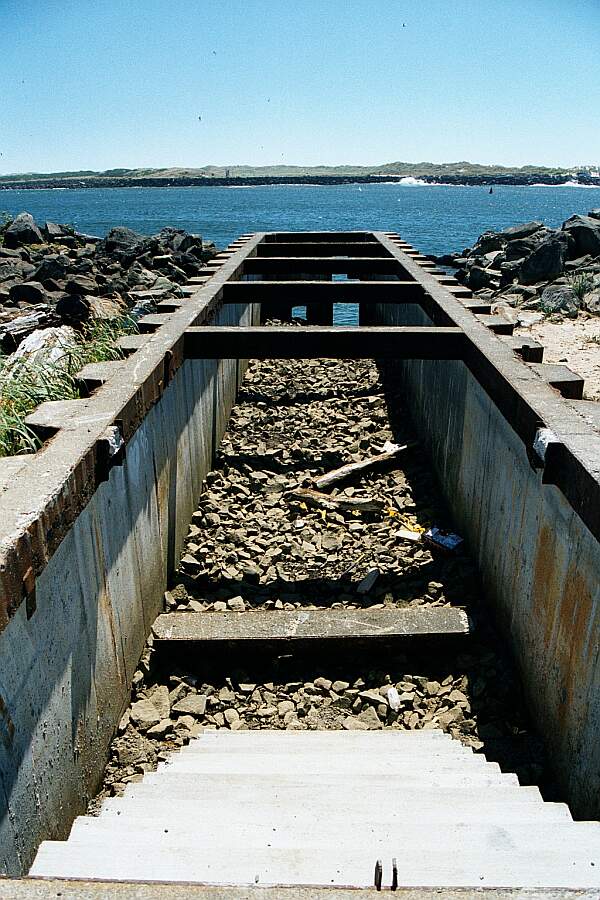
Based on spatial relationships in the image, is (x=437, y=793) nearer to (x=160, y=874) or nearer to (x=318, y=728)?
(x=160, y=874)

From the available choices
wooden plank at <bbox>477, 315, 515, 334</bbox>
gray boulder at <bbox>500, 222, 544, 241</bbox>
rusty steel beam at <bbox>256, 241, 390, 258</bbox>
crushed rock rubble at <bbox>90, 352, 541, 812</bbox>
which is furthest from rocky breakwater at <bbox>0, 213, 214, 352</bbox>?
gray boulder at <bbox>500, 222, 544, 241</bbox>

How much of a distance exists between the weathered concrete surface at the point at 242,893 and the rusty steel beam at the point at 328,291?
6.79 meters

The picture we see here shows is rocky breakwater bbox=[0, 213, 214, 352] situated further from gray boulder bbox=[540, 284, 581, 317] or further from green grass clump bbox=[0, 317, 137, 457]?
gray boulder bbox=[540, 284, 581, 317]

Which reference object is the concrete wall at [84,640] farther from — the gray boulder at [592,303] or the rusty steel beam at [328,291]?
the gray boulder at [592,303]

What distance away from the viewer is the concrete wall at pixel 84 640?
9.25ft

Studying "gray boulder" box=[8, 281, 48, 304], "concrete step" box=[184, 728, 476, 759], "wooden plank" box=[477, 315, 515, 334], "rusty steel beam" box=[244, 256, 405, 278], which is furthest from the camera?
"gray boulder" box=[8, 281, 48, 304]

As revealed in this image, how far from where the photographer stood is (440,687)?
4.78m

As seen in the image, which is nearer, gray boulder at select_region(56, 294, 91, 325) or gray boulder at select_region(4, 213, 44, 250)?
gray boulder at select_region(56, 294, 91, 325)

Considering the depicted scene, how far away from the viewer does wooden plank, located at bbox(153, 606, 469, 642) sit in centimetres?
499

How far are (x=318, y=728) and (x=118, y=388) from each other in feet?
8.06

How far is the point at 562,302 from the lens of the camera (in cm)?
1653

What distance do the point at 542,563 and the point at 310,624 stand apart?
1687 millimetres

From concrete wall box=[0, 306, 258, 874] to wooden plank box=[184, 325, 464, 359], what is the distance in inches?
20.6

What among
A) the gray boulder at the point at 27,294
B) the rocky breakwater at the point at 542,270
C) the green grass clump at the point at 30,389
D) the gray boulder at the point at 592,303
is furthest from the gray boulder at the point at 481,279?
the green grass clump at the point at 30,389
